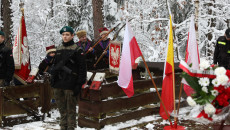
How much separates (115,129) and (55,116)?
2.20 meters

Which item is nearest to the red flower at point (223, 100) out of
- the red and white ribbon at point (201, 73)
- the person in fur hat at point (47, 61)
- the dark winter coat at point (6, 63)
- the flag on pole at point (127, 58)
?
the red and white ribbon at point (201, 73)

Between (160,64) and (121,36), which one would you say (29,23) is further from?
(160,64)

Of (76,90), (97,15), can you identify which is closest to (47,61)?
(76,90)

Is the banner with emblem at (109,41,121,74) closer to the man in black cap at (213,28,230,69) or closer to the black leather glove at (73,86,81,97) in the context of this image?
the black leather glove at (73,86,81,97)

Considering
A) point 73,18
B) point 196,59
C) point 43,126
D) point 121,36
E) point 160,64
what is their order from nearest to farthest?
1. point 196,59
2. point 43,126
3. point 160,64
4. point 121,36
5. point 73,18

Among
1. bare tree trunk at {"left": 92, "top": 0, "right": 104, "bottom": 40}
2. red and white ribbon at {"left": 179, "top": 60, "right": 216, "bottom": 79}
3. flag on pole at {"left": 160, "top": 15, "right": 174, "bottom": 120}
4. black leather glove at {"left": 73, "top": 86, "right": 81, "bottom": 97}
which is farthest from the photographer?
bare tree trunk at {"left": 92, "top": 0, "right": 104, "bottom": 40}

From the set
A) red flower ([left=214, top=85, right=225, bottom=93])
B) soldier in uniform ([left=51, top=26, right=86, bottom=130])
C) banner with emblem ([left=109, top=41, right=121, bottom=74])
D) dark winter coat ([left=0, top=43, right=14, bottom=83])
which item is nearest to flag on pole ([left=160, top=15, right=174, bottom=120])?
soldier in uniform ([left=51, top=26, right=86, bottom=130])

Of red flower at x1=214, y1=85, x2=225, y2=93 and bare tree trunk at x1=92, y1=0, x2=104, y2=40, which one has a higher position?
bare tree trunk at x1=92, y1=0, x2=104, y2=40

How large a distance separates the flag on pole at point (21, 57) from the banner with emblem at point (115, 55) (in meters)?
2.20

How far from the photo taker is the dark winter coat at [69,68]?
564 centimetres

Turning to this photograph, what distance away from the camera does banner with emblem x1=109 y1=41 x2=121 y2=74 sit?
25.4ft

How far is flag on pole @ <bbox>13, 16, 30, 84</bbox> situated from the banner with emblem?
2197 mm

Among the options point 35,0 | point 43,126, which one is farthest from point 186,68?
point 35,0

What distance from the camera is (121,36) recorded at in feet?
66.5
